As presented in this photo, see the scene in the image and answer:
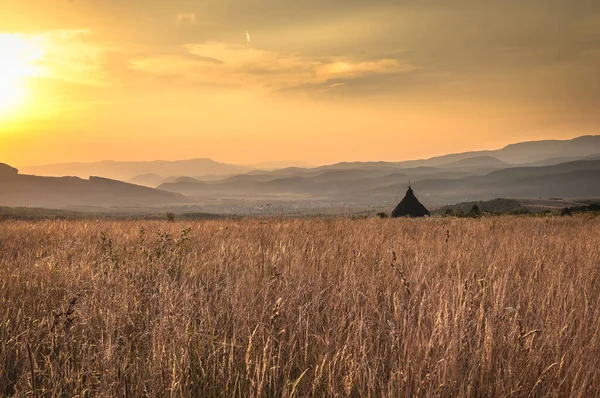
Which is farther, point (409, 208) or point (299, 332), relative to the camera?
point (409, 208)

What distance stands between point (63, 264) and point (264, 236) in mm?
4503

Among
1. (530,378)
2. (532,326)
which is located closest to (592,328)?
Answer: (532,326)

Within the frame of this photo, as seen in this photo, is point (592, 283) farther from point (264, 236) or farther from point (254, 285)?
point (264, 236)

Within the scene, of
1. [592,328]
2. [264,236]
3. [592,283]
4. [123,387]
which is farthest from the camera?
[264,236]

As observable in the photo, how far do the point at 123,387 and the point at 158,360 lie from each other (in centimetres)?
26

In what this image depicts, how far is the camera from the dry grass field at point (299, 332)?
2707mm

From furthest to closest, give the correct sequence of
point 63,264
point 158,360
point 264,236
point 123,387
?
point 264,236 < point 63,264 < point 158,360 < point 123,387

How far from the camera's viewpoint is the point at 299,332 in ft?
11.1

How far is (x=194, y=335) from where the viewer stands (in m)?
3.17

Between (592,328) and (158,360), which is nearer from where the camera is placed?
(158,360)

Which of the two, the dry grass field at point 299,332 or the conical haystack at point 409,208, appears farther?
the conical haystack at point 409,208

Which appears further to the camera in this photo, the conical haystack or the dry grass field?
the conical haystack

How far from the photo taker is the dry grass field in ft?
8.88

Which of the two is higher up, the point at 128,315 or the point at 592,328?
the point at 128,315
